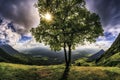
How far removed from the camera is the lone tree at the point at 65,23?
1839 inches

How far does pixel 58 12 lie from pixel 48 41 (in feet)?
27.9

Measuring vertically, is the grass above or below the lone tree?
below

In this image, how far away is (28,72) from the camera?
149 feet

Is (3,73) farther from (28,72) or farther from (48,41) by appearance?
(48,41)

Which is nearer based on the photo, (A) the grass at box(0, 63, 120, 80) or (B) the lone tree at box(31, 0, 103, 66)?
(A) the grass at box(0, 63, 120, 80)

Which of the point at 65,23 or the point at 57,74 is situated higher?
the point at 65,23

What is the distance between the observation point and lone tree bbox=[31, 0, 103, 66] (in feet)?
153

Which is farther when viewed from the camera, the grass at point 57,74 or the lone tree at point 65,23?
the lone tree at point 65,23

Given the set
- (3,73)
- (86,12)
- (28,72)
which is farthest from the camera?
(86,12)

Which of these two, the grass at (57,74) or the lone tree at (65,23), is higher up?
the lone tree at (65,23)

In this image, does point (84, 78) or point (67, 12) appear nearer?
point (84, 78)

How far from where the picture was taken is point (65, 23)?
46.4 meters

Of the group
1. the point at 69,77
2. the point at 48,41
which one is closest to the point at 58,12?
the point at 48,41

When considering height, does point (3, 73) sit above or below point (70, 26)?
below
